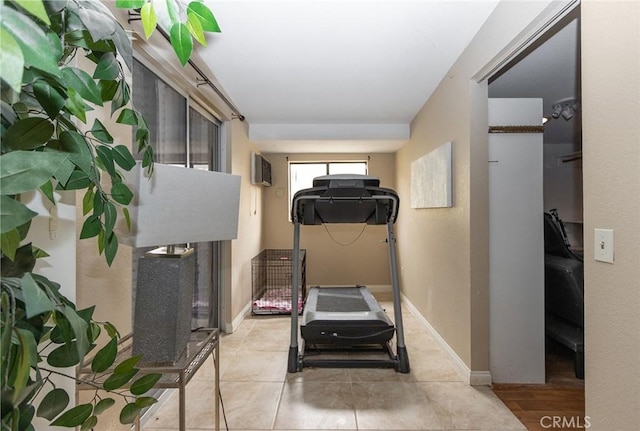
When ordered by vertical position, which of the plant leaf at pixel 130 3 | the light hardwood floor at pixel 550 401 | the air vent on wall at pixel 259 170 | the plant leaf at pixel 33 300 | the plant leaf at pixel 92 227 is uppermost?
the air vent on wall at pixel 259 170

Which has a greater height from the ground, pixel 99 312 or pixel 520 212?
pixel 520 212

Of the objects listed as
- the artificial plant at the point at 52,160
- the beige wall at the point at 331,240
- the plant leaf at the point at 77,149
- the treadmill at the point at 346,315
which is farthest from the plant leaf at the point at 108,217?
the beige wall at the point at 331,240

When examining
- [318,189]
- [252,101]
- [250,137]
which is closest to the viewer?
[318,189]

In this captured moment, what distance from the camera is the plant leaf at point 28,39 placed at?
14.3 inches

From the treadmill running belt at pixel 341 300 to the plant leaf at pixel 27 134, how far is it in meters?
2.85

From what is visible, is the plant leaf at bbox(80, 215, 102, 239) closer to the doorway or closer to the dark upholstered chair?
the doorway

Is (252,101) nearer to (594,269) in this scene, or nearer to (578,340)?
(594,269)

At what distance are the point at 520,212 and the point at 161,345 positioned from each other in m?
2.33

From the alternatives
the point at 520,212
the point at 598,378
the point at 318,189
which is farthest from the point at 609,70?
the point at 318,189

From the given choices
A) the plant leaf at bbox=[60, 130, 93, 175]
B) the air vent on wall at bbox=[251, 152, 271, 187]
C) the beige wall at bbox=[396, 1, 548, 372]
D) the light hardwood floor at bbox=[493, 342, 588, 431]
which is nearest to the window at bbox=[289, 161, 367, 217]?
the air vent on wall at bbox=[251, 152, 271, 187]

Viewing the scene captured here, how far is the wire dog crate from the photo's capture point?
4.02 meters

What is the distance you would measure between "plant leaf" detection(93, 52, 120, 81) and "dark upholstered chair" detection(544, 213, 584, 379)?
3.03 meters

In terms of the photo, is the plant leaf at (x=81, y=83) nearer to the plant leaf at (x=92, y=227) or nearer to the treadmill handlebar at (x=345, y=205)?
the plant leaf at (x=92, y=227)

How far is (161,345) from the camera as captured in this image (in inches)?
45.5
